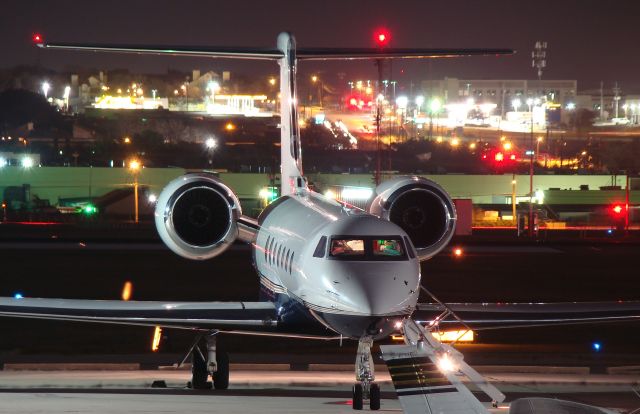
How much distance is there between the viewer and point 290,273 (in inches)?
742

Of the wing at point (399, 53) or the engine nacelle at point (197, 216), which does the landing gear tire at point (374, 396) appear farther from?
the wing at point (399, 53)

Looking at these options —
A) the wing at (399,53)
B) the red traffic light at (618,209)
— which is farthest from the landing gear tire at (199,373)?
the red traffic light at (618,209)

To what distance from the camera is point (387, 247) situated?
54.5 feet

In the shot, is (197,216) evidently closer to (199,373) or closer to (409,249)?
(199,373)

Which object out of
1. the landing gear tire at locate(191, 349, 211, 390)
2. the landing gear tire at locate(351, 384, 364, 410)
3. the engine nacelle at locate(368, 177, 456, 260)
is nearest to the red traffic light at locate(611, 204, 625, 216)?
the engine nacelle at locate(368, 177, 456, 260)

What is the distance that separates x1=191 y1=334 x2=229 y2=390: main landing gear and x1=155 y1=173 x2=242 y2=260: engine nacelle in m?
3.65

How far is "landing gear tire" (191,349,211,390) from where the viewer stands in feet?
64.1

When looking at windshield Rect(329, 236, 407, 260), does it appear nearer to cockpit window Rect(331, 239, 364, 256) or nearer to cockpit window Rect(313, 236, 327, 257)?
cockpit window Rect(331, 239, 364, 256)

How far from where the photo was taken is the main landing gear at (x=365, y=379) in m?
16.1

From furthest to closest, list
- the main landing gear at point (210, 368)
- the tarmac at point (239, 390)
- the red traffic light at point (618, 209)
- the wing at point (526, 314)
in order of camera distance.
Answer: the red traffic light at point (618, 209), the main landing gear at point (210, 368), the wing at point (526, 314), the tarmac at point (239, 390)

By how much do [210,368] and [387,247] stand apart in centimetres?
460

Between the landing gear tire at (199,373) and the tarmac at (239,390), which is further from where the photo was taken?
the landing gear tire at (199,373)

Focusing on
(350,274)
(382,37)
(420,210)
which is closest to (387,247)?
(350,274)

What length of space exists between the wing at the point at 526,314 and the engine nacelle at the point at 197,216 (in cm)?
577
